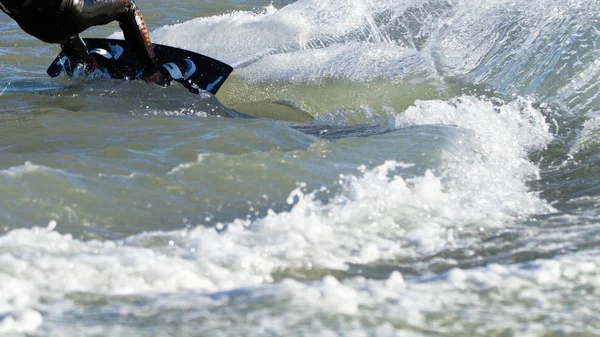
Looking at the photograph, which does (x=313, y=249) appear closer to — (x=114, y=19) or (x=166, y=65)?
(x=114, y=19)

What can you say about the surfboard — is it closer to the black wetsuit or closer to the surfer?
the surfer

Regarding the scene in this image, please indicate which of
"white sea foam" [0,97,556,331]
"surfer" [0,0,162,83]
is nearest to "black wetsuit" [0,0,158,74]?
"surfer" [0,0,162,83]

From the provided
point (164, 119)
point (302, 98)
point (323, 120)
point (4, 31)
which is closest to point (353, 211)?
point (164, 119)

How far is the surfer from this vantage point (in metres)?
5.12

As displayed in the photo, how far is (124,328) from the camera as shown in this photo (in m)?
2.39

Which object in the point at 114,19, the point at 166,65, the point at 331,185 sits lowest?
the point at 166,65

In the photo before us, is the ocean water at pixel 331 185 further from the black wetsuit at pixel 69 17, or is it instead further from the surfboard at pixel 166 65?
the black wetsuit at pixel 69 17

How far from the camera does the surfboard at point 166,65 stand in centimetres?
630

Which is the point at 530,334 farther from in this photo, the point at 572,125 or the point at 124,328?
the point at 572,125

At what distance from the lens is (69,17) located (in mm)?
5234

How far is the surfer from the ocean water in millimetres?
455

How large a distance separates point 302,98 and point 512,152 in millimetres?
2135

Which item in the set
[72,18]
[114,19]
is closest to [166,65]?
[114,19]

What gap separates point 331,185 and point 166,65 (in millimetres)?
3001
